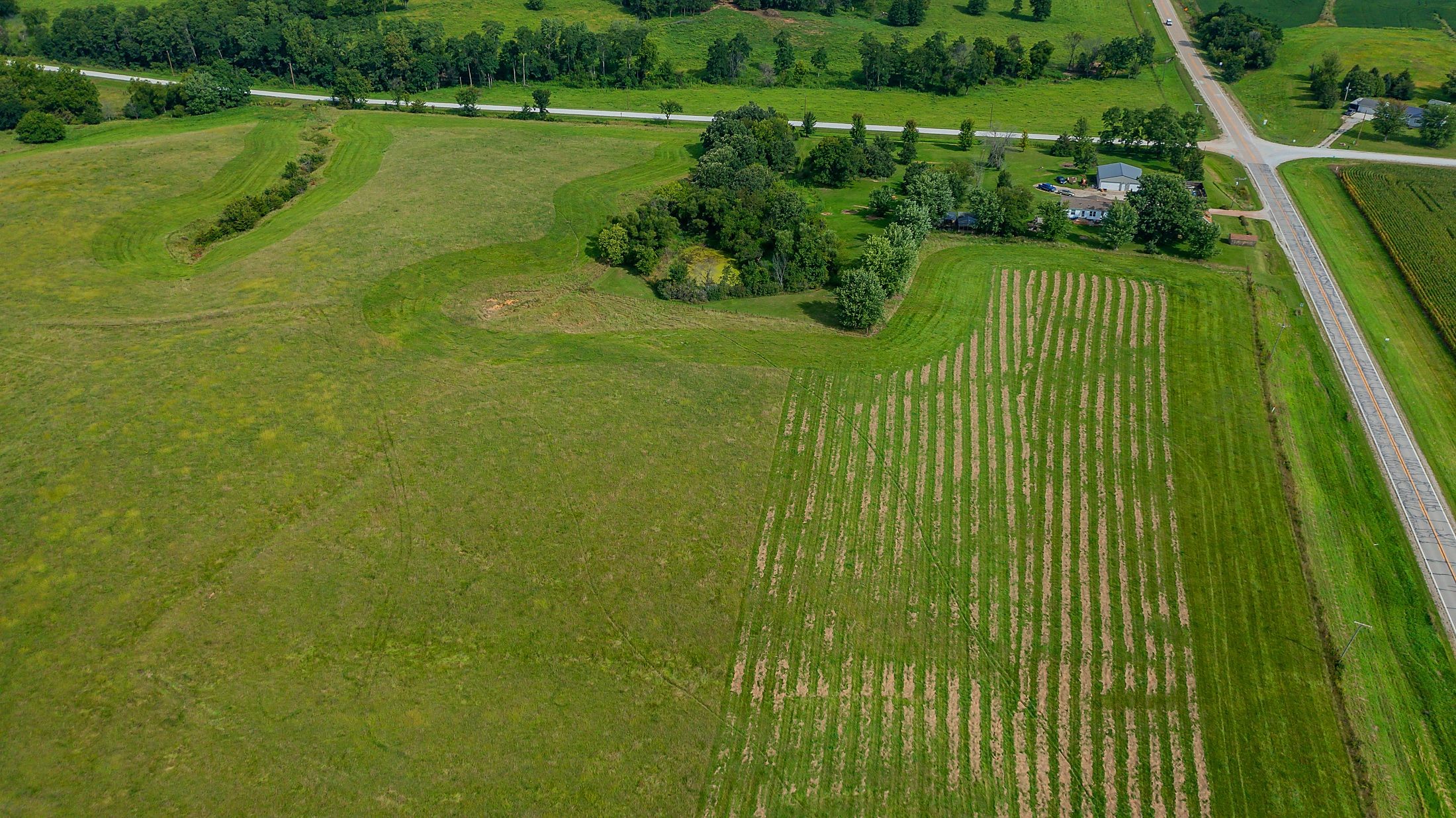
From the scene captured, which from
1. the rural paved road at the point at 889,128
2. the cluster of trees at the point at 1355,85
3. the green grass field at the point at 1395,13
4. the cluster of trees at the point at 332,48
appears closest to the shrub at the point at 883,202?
the rural paved road at the point at 889,128

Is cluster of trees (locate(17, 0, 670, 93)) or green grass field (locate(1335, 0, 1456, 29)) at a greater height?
green grass field (locate(1335, 0, 1456, 29))

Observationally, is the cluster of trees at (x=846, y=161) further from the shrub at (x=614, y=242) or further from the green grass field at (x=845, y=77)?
the shrub at (x=614, y=242)

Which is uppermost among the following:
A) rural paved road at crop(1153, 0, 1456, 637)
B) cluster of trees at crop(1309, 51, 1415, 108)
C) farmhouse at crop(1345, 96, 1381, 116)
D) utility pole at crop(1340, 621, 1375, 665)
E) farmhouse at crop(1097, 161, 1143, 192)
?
cluster of trees at crop(1309, 51, 1415, 108)

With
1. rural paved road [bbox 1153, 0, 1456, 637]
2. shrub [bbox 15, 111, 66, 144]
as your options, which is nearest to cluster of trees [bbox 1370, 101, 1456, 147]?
rural paved road [bbox 1153, 0, 1456, 637]

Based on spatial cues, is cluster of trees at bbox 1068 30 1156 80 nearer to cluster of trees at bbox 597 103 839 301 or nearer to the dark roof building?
the dark roof building

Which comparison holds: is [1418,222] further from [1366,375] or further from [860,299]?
[860,299]

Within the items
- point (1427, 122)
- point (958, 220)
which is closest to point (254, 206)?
point (958, 220)

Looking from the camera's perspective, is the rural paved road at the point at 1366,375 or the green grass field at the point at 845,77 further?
the green grass field at the point at 845,77

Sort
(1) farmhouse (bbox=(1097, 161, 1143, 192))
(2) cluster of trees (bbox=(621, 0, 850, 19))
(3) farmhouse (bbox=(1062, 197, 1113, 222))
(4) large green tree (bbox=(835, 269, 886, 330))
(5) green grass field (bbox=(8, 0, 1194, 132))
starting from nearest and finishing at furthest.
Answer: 1. (4) large green tree (bbox=(835, 269, 886, 330))
2. (3) farmhouse (bbox=(1062, 197, 1113, 222))
3. (1) farmhouse (bbox=(1097, 161, 1143, 192))
4. (5) green grass field (bbox=(8, 0, 1194, 132))
5. (2) cluster of trees (bbox=(621, 0, 850, 19))
